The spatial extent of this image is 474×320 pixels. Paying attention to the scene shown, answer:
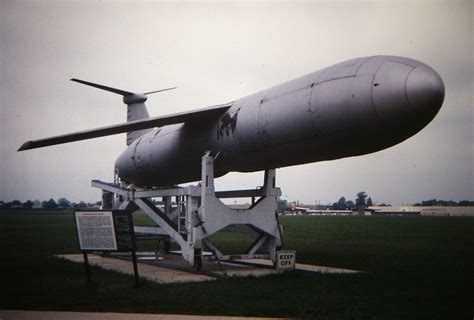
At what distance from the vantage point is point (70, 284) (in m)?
8.35

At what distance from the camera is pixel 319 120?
7.45m

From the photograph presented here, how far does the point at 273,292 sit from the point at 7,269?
5.70m

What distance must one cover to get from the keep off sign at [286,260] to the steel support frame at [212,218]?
1.29ft

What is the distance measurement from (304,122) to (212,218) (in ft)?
9.32

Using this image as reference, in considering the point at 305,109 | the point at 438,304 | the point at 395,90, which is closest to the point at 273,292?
the point at 438,304

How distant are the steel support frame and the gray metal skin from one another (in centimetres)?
62

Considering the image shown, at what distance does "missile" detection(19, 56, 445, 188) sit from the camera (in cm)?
660

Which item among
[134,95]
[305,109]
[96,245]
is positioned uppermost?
[134,95]

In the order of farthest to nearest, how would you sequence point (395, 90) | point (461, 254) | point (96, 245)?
point (461, 254), point (96, 245), point (395, 90)

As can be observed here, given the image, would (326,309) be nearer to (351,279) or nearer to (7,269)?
(351,279)

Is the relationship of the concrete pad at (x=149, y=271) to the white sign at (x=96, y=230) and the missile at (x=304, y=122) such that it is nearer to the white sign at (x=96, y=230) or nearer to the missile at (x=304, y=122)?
the white sign at (x=96, y=230)

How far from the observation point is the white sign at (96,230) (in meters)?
8.23

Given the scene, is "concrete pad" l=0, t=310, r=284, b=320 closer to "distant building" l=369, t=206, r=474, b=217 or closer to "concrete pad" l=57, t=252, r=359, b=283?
"concrete pad" l=57, t=252, r=359, b=283

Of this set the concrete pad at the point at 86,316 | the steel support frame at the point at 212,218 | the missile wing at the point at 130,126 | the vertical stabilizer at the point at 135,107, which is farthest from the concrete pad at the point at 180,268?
the vertical stabilizer at the point at 135,107
